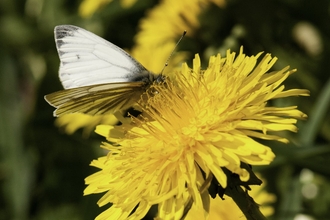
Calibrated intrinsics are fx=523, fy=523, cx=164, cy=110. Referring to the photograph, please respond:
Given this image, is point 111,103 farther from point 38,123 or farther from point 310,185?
point 38,123

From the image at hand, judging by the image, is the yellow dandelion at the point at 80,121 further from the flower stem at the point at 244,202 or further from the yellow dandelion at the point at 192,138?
the flower stem at the point at 244,202

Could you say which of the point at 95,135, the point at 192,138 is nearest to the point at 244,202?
the point at 192,138

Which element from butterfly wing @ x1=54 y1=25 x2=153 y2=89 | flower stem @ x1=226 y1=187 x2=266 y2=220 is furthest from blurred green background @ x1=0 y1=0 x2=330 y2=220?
flower stem @ x1=226 y1=187 x2=266 y2=220

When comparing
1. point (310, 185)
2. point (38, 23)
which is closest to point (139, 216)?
point (310, 185)

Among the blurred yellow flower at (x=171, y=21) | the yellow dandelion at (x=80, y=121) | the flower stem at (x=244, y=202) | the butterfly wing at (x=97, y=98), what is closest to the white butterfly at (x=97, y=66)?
the butterfly wing at (x=97, y=98)

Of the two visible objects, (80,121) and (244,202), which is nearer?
(244,202)

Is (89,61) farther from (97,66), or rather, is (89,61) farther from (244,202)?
(244,202)
